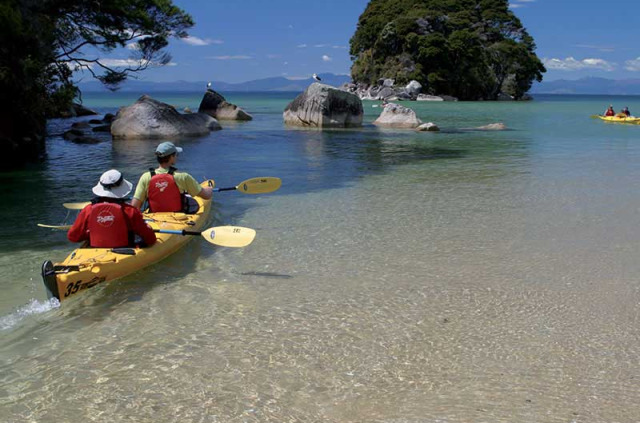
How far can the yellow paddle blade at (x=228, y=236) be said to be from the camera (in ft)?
23.4

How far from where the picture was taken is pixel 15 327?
18.5 feet

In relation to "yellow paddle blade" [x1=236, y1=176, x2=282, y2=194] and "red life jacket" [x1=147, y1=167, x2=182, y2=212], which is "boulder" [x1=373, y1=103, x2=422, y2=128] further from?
"red life jacket" [x1=147, y1=167, x2=182, y2=212]

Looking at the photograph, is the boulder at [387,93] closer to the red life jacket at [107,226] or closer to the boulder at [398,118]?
the boulder at [398,118]

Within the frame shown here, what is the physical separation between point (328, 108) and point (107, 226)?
26.6 meters

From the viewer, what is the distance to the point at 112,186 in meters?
6.25

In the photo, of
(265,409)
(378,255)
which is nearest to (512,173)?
(378,255)

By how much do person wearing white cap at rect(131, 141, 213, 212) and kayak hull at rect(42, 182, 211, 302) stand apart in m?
0.24

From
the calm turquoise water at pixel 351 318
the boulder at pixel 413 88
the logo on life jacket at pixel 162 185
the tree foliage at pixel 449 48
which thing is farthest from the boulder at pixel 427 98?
the logo on life jacket at pixel 162 185

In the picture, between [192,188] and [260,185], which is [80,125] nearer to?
[260,185]

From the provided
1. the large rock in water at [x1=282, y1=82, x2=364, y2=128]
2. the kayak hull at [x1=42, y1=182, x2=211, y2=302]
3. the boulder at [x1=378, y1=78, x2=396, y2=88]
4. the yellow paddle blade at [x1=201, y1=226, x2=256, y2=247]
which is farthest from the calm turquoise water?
the boulder at [x1=378, y1=78, x2=396, y2=88]

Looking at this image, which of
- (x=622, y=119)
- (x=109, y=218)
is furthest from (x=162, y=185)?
(x=622, y=119)

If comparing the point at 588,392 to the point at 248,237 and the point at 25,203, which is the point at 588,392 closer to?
the point at 248,237

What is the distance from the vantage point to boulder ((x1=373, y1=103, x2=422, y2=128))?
32906 mm

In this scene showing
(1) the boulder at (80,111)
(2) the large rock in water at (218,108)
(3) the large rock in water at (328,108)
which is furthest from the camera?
(1) the boulder at (80,111)
